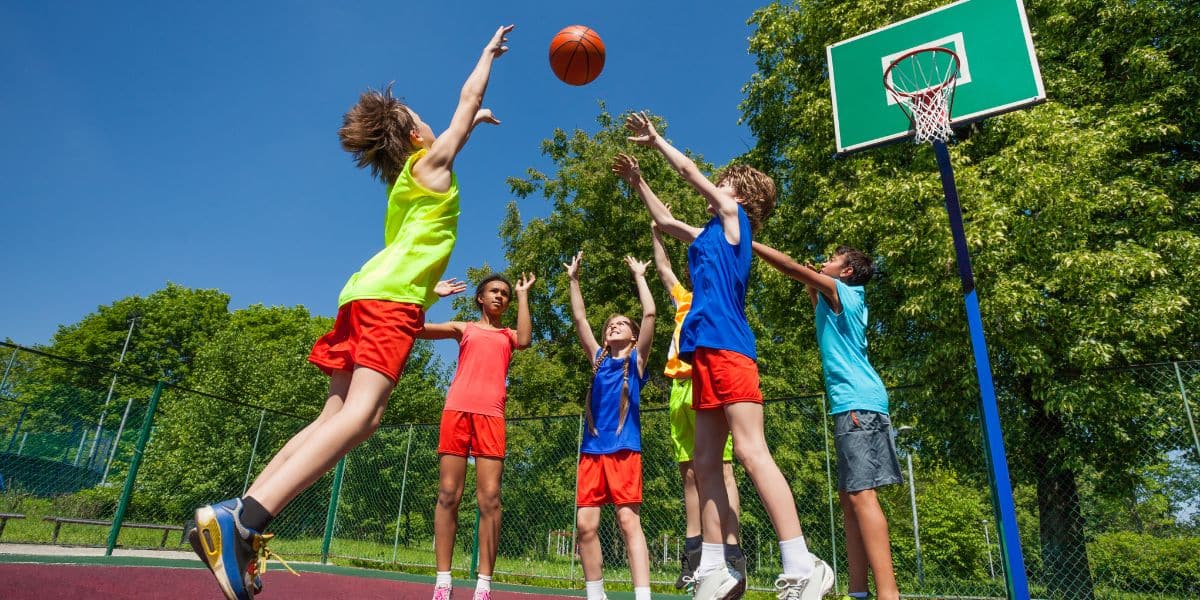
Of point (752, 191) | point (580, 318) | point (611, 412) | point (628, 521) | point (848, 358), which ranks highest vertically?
point (752, 191)

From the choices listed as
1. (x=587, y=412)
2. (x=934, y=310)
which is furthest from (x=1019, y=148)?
(x=587, y=412)

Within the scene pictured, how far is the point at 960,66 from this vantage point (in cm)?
592

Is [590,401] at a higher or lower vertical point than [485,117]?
lower

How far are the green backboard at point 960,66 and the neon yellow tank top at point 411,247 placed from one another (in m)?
4.80

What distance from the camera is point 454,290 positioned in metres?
3.62

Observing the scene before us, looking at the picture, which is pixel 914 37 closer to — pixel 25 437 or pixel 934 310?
pixel 934 310

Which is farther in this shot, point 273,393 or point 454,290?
point 273,393

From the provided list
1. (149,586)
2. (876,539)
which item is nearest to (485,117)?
(876,539)

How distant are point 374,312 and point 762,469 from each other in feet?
5.08

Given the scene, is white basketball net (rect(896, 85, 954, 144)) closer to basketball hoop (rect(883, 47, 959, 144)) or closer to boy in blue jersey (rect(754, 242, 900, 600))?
basketball hoop (rect(883, 47, 959, 144))

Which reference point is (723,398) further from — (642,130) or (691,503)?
(691,503)

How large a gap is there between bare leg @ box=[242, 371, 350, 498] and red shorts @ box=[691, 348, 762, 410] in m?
1.39

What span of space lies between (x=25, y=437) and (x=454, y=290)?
6633mm

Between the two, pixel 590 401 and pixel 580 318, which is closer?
pixel 590 401
